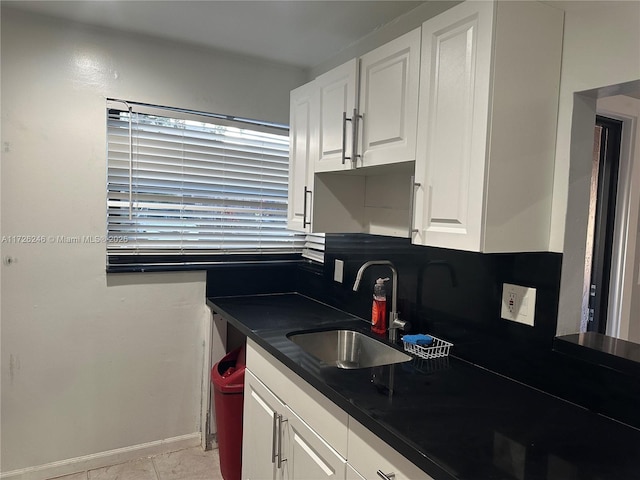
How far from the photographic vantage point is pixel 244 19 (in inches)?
83.4

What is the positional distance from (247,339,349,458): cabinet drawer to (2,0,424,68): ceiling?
1506mm

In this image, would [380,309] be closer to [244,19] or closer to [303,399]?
[303,399]

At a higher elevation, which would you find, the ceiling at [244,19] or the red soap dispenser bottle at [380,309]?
the ceiling at [244,19]

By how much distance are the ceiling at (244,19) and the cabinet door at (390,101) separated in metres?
0.41

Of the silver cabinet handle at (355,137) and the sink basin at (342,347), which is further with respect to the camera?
the sink basin at (342,347)

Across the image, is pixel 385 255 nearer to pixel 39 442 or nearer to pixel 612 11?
pixel 612 11

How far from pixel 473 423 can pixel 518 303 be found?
18.4 inches

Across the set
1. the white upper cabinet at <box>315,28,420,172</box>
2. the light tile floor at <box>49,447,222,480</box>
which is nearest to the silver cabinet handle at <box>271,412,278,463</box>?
the light tile floor at <box>49,447,222,480</box>

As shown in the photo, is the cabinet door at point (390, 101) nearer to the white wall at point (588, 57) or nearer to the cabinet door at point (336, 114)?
the cabinet door at point (336, 114)

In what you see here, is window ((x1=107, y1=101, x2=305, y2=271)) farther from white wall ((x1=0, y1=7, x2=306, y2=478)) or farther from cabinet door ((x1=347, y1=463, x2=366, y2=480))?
cabinet door ((x1=347, y1=463, x2=366, y2=480))

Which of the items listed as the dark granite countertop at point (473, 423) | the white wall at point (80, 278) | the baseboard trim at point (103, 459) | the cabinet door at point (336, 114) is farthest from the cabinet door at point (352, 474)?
the baseboard trim at point (103, 459)

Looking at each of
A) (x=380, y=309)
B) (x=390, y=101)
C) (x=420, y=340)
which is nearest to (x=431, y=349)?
(x=420, y=340)

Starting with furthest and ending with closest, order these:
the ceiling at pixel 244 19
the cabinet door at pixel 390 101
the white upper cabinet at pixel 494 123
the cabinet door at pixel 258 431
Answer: the ceiling at pixel 244 19
the cabinet door at pixel 258 431
the cabinet door at pixel 390 101
the white upper cabinet at pixel 494 123

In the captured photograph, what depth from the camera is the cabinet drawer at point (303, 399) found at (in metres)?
1.42
